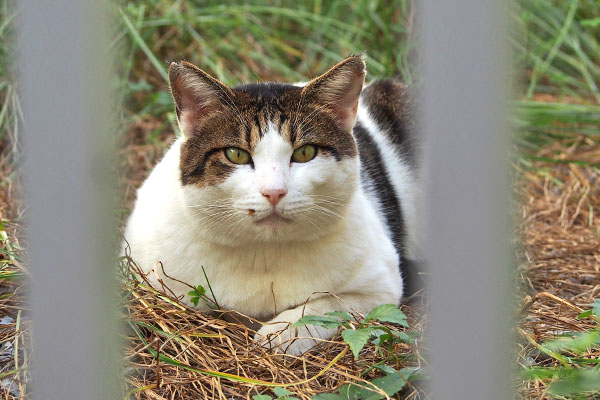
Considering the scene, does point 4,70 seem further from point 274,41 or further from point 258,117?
point 258,117

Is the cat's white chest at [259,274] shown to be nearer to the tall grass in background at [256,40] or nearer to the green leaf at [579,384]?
the green leaf at [579,384]

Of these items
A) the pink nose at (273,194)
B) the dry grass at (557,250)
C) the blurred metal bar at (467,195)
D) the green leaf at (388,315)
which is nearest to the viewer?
the blurred metal bar at (467,195)

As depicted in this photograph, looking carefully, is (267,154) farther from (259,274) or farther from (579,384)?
(579,384)

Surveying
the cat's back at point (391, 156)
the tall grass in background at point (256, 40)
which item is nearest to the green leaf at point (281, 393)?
the cat's back at point (391, 156)

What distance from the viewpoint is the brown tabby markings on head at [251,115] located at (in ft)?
6.03

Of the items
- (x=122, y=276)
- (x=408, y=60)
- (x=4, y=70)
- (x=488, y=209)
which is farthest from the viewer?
(x=408, y=60)

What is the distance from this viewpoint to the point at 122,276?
193cm

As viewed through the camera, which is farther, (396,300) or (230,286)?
(396,300)

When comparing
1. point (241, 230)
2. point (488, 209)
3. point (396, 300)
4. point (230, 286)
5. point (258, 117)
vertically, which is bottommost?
point (396, 300)

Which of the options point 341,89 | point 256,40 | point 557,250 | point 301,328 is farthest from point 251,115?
point 256,40

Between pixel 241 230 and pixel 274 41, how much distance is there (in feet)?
7.60

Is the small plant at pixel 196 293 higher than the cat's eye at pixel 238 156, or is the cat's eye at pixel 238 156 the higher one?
the cat's eye at pixel 238 156

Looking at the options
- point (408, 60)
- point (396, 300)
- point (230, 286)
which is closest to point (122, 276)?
point (230, 286)

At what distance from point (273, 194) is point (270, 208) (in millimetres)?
41
